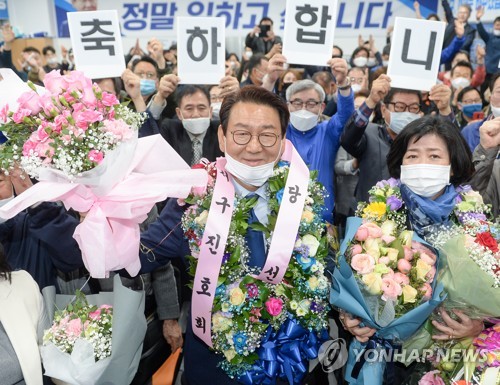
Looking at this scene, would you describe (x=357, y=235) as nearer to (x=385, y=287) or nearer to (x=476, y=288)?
(x=385, y=287)

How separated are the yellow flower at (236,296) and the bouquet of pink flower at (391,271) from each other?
1.40ft

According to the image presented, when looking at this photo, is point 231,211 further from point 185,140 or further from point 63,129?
point 185,140

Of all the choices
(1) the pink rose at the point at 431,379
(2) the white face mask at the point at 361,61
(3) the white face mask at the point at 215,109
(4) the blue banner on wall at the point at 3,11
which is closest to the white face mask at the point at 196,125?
(3) the white face mask at the point at 215,109

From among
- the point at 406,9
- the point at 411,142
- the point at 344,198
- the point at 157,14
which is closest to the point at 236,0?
the point at 157,14

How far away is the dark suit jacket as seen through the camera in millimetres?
3641

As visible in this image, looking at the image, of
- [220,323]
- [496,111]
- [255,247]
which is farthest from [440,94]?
[220,323]

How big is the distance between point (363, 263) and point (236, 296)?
48cm

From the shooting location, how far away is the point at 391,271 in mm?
1835

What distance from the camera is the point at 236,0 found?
12180mm

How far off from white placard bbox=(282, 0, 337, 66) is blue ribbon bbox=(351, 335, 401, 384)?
1.96 m

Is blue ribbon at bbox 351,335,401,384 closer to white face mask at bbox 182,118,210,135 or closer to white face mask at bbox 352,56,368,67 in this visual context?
white face mask at bbox 182,118,210,135

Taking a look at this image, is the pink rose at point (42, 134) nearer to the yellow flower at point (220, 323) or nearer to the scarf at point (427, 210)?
the yellow flower at point (220, 323)

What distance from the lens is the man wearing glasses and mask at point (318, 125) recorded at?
3.26 metres

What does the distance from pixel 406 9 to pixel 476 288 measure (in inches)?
434
